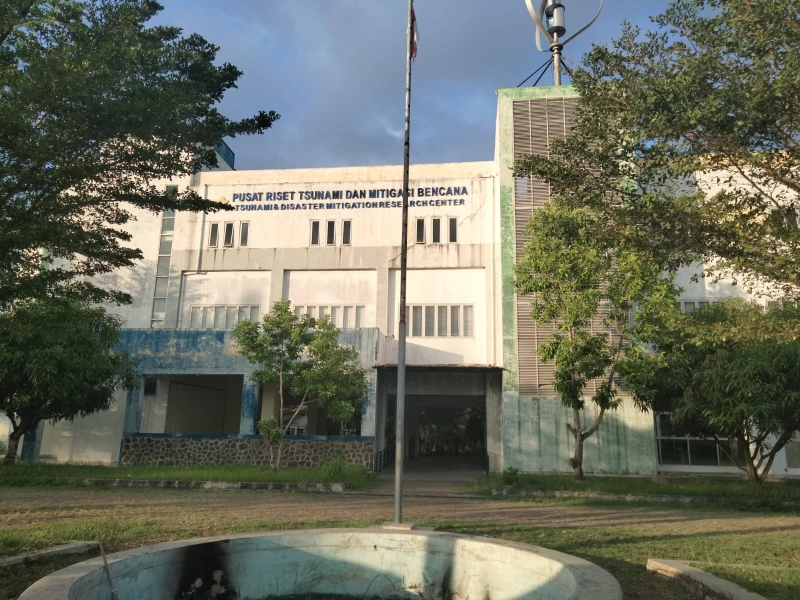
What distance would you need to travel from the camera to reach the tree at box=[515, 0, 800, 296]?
7.38 meters

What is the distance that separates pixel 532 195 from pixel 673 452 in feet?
36.5

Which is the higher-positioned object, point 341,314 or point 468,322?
point 341,314

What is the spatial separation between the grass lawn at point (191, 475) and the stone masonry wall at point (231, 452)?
7.51ft

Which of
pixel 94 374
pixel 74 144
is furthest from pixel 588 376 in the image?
pixel 94 374

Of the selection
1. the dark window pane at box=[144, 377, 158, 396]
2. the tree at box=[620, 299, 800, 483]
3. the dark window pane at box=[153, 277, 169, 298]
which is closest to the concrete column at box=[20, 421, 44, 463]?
the dark window pane at box=[144, 377, 158, 396]

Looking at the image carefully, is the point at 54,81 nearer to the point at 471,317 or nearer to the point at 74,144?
the point at 74,144

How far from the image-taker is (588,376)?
16.4 meters

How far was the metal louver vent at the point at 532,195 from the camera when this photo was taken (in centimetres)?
2295

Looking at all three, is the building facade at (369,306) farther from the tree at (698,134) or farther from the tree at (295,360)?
the tree at (698,134)

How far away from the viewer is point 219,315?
26.5 meters

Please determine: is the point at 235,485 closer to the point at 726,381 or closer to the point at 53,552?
the point at 53,552

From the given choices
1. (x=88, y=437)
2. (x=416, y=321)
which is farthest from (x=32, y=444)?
(x=416, y=321)

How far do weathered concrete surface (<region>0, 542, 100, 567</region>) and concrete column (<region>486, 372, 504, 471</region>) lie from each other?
17.4 meters

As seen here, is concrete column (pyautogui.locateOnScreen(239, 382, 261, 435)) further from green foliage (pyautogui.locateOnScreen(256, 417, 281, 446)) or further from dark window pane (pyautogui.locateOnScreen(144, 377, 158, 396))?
dark window pane (pyautogui.locateOnScreen(144, 377, 158, 396))
